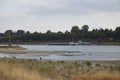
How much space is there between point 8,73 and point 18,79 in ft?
→ 4.73

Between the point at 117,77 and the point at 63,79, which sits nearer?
the point at 63,79

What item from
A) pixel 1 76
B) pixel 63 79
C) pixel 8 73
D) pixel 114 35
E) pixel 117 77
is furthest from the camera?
pixel 114 35

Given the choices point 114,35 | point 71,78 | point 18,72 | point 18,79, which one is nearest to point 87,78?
point 71,78

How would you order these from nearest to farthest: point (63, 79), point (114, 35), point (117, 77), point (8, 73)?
point (8, 73) → point (63, 79) → point (117, 77) → point (114, 35)

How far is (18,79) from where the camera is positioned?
53.8ft

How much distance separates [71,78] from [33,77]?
463 centimetres

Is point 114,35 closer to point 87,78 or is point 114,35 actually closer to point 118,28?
point 118,28

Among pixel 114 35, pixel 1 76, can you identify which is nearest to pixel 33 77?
pixel 1 76

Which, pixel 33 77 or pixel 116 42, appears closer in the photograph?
pixel 33 77

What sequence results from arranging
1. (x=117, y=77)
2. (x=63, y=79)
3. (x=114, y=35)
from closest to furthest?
(x=63, y=79) → (x=117, y=77) → (x=114, y=35)

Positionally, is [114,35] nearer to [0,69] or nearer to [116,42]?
[116,42]

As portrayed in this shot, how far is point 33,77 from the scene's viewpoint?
17766mm

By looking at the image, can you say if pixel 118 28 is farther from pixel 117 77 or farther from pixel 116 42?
pixel 117 77

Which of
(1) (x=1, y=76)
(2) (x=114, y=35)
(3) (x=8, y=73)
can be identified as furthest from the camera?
(2) (x=114, y=35)
